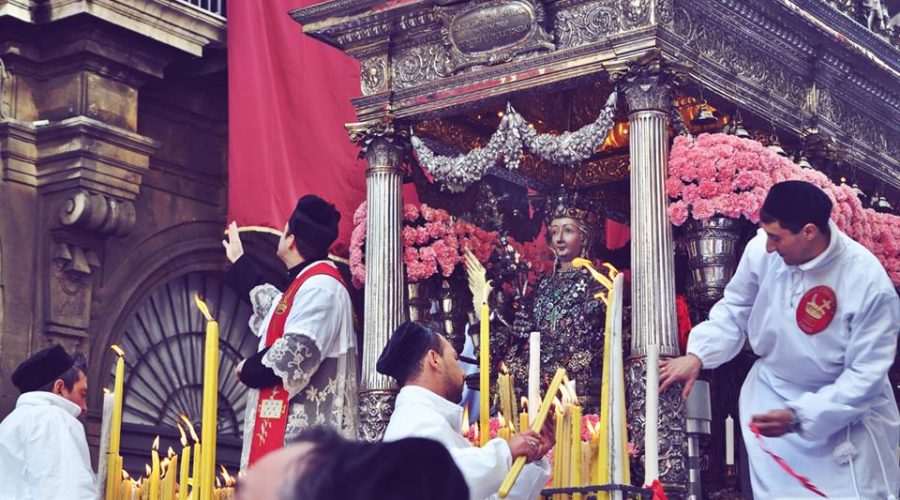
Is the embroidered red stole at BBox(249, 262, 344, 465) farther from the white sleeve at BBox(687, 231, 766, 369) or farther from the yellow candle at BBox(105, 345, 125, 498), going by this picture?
the white sleeve at BBox(687, 231, 766, 369)

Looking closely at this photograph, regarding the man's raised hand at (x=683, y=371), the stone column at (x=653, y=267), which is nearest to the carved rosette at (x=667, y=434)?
the stone column at (x=653, y=267)

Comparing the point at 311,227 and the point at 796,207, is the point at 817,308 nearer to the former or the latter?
the point at 796,207

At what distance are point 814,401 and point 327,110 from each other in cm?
646

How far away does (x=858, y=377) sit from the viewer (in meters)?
5.10

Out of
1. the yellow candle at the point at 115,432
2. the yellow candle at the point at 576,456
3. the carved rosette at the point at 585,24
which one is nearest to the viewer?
the yellow candle at the point at 576,456

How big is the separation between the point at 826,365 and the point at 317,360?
214 centimetres

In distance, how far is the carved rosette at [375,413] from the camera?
30.5 feet

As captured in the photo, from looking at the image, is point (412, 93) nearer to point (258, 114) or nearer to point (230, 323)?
point (258, 114)

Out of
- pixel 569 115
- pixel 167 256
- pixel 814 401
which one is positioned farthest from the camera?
pixel 167 256

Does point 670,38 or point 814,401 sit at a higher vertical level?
point 670,38

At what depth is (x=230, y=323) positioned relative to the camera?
470 inches

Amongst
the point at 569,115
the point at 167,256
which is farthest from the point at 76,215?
the point at 569,115

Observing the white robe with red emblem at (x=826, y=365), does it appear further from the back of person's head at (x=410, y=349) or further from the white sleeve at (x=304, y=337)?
the white sleeve at (x=304, y=337)

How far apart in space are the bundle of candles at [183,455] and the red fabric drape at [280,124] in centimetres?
304
